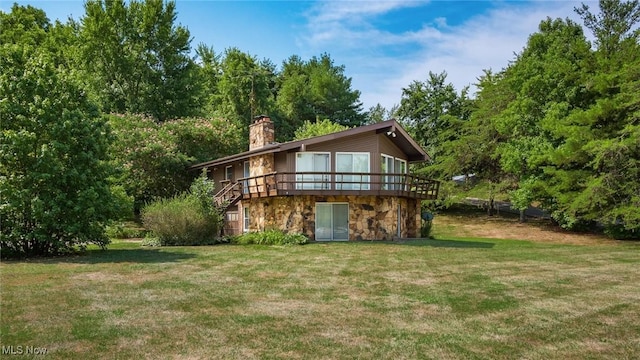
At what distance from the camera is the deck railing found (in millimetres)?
19989

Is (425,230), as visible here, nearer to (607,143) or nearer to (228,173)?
(607,143)

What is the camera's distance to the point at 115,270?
445 inches

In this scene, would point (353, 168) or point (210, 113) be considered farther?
point (210, 113)

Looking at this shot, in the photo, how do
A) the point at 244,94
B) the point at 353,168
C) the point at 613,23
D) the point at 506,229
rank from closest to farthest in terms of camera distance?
the point at 353,168 < the point at 613,23 < the point at 506,229 < the point at 244,94

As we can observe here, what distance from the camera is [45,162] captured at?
13266mm

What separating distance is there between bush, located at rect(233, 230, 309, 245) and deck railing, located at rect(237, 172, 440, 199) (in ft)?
5.84

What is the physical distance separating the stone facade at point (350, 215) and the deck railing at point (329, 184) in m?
0.50

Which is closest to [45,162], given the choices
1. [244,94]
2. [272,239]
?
[272,239]

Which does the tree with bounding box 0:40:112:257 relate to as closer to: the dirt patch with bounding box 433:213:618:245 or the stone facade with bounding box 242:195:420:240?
the stone facade with bounding box 242:195:420:240

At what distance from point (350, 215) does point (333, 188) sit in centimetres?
163

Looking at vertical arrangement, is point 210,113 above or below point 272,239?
Result: above

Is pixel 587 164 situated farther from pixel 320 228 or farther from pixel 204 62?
pixel 204 62

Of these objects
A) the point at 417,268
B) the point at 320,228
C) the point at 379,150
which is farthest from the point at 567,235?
the point at 417,268

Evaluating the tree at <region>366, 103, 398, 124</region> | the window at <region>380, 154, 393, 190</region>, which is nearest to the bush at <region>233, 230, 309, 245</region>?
the window at <region>380, 154, 393, 190</region>
